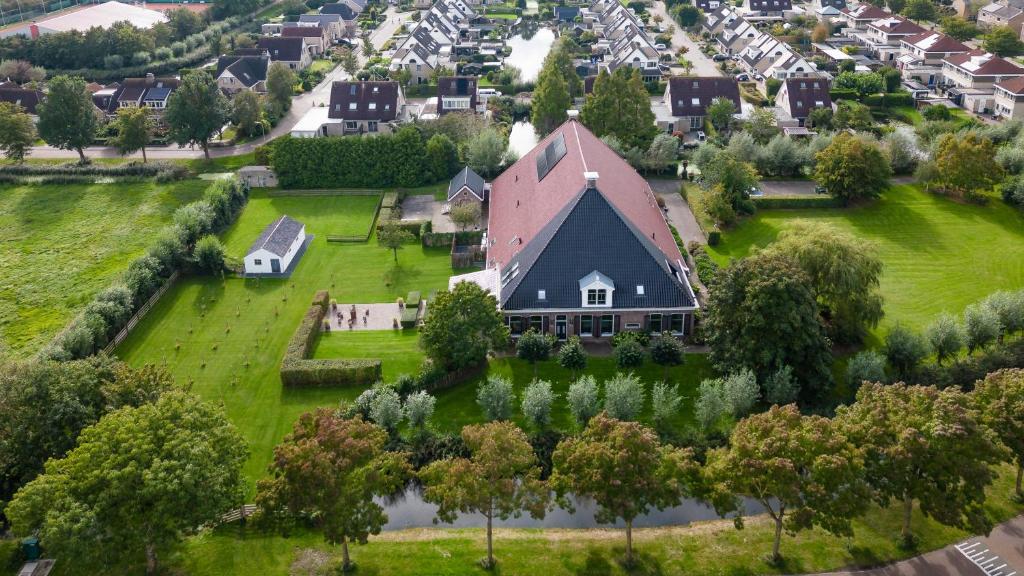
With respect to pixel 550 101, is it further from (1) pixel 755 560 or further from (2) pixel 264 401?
(1) pixel 755 560

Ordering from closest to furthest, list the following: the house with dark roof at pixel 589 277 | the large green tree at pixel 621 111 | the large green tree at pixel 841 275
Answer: the large green tree at pixel 841 275 → the house with dark roof at pixel 589 277 → the large green tree at pixel 621 111

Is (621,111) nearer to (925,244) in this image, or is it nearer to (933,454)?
(925,244)

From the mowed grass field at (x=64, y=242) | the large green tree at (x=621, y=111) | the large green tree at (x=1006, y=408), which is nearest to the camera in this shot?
the large green tree at (x=1006, y=408)

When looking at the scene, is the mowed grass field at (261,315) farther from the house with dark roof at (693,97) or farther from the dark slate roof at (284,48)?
the dark slate roof at (284,48)

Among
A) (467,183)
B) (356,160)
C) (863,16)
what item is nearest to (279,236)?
(356,160)

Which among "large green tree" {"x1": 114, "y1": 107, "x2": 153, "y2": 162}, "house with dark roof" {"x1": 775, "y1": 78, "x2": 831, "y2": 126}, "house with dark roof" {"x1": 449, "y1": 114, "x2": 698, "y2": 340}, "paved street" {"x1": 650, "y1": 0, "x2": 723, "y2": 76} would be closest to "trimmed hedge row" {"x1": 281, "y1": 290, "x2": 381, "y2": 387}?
"house with dark roof" {"x1": 449, "y1": 114, "x2": 698, "y2": 340}

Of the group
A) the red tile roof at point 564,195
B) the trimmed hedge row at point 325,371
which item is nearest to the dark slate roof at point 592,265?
the red tile roof at point 564,195

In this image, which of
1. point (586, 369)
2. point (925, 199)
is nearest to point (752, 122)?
point (925, 199)
